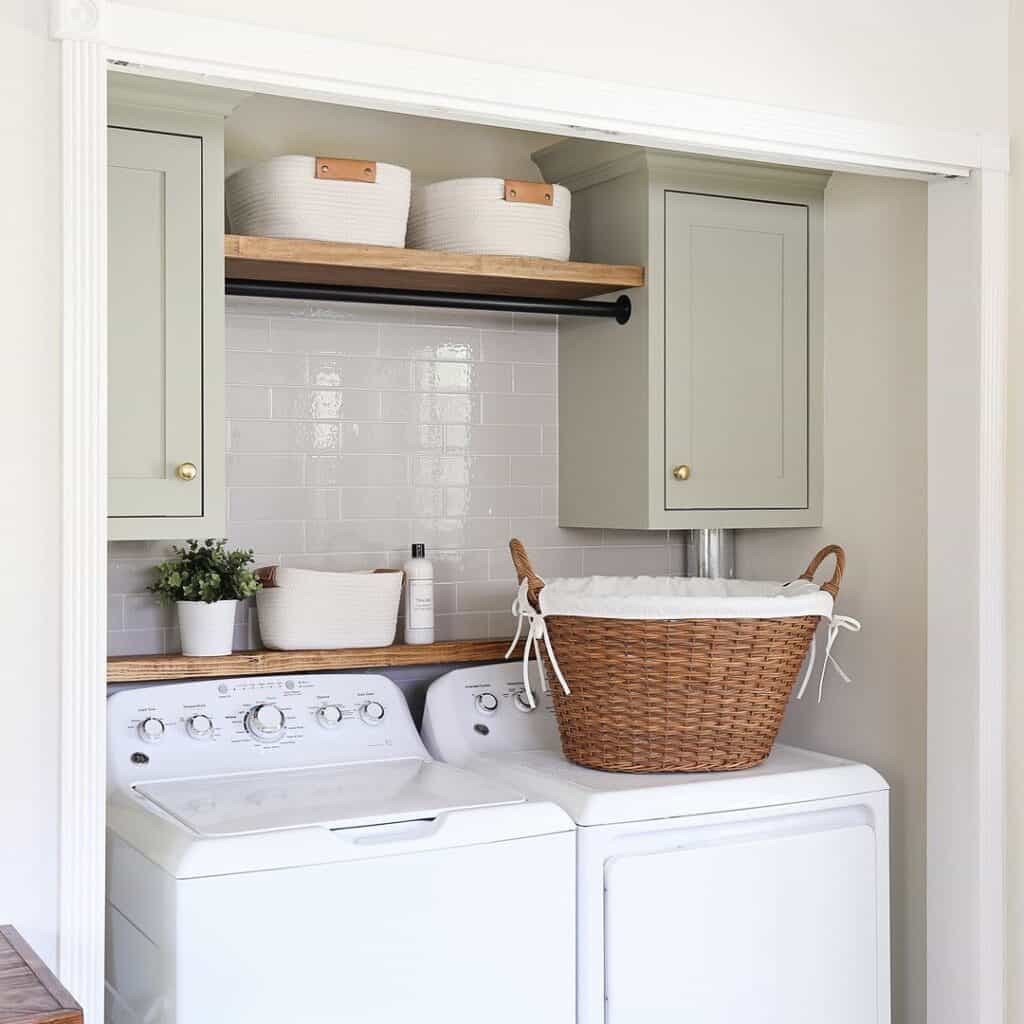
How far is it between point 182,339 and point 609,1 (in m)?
0.94

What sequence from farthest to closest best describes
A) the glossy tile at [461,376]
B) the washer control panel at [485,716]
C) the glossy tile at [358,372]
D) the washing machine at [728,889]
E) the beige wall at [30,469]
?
the glossy tile at [461,376]
the glossy tile at [358,372]
the washer control panel at [485,716]
the washing machine at [728,889]
the beige wall at [30,469]

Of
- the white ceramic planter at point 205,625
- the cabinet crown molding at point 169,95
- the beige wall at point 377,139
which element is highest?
the beige wall at point 377,139

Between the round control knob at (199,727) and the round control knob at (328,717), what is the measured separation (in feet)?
0.72

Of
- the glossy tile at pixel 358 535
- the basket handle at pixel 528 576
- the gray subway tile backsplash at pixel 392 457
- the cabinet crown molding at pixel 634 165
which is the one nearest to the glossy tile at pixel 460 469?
the gray subway tile backsplash at pixel 392 457

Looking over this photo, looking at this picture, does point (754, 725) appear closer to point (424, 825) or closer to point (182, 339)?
point (424, 825)

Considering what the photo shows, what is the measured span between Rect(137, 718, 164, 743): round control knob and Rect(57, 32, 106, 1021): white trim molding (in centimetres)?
70

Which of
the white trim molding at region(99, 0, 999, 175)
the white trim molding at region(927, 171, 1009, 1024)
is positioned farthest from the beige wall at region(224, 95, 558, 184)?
the white trim molding at region(927, 171, 1009, 1024)

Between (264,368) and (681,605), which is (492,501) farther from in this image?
(681,605)

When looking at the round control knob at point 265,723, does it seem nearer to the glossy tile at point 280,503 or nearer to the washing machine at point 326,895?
the washing machine at point 326,895

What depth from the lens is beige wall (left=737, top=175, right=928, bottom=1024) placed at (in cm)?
279

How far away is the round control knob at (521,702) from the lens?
2895 millimetres

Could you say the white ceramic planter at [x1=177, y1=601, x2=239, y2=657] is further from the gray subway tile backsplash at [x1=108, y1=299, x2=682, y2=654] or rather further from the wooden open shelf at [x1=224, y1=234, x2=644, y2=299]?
the wooden open shelf at [x1=224, y1=234, x2=644, y2=299]

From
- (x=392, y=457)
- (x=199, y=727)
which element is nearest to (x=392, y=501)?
(x=392, y=457)

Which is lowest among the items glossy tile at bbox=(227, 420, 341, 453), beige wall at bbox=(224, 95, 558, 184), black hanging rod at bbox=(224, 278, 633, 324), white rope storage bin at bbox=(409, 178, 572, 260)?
glossy tile at bbox=(227, 420, 341, 453)
